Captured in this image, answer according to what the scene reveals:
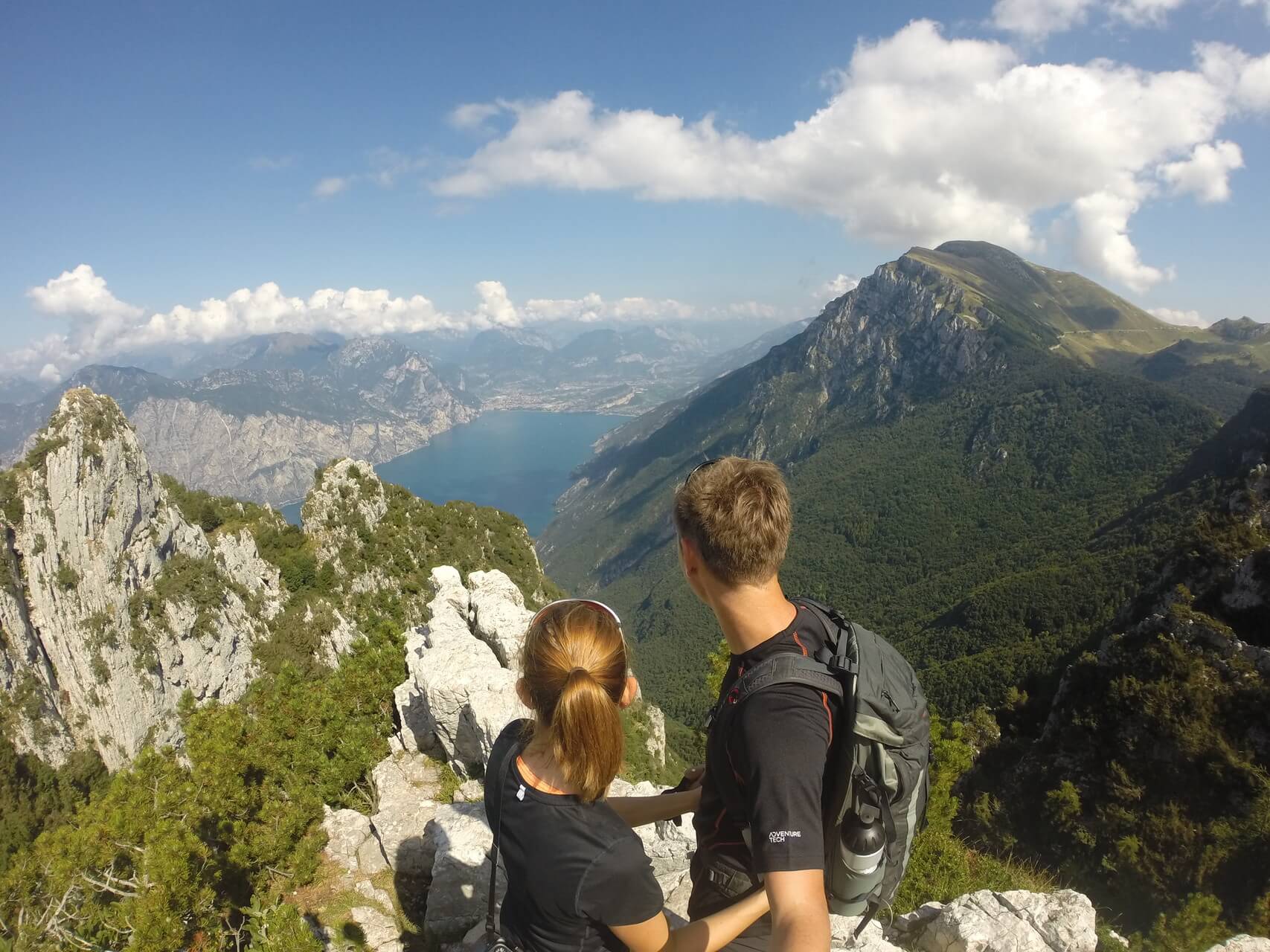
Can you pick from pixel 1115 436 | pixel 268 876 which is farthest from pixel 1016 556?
pixel 268 876

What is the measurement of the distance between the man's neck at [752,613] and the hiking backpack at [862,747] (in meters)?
0.23

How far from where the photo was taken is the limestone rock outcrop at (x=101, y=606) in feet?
110

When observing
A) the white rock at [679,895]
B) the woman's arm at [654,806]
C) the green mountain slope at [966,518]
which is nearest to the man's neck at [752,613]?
the woman's arm at [654,806]

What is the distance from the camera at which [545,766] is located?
3.01 metres

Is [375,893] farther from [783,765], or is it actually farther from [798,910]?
[783,765]

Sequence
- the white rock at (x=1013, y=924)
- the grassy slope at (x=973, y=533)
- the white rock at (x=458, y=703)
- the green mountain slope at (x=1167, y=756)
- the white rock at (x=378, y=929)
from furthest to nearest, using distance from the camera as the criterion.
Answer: the grassy slope at (x=973, y=533) → the green mountain slope at (x=1167, y=756) → the white rock at (x=458, y=703) → the white rock at (x=378, y=929) → the white rock at (x=1013, y=924)

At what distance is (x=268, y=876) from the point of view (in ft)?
28.7

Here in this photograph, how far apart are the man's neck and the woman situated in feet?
1.90

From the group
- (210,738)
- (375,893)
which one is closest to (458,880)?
(375,893)

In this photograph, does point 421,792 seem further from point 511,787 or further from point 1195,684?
point 1195,684

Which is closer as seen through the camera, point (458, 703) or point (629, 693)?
point (629, 693)

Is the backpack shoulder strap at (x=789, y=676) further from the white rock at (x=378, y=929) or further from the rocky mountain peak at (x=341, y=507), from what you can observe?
the rocky mountain peak at (x=341, y=507)

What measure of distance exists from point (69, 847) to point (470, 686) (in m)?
6.43

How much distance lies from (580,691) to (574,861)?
824mm
